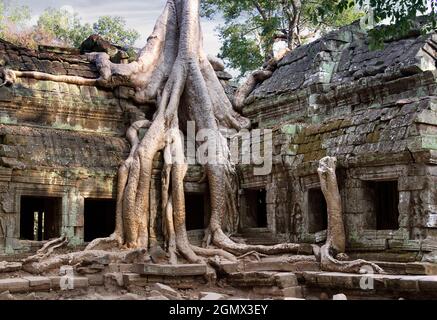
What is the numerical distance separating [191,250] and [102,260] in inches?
57.7

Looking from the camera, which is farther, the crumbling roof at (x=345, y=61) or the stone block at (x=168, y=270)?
the crumbling roof at (x=345, y=61)

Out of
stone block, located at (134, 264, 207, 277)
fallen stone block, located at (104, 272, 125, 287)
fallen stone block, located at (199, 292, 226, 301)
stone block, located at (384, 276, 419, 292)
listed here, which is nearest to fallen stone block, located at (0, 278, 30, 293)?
fallen stone block, located at (104, 272, 125, 287)

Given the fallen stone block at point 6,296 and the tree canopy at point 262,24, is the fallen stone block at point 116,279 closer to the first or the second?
the fallen stone block at point 6,296

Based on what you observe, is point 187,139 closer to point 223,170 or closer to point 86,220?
point 223,170

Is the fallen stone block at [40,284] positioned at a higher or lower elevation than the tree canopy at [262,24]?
lower

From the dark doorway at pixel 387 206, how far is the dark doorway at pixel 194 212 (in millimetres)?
3653

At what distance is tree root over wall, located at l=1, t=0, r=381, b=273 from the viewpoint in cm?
1065

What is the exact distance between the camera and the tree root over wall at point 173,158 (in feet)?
34.9

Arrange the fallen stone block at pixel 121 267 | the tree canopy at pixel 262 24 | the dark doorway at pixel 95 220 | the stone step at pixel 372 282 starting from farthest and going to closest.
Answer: the tree canopy at pixel 262 24, the dark doorway at pixel 95 220, the fallen stone block at pixel 121 267, the stone step at pixel 372 282

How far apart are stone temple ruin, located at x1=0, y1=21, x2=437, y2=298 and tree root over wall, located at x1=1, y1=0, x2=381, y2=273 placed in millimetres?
251

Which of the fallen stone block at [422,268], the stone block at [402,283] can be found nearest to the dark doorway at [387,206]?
the fallen stone block at [422,268]

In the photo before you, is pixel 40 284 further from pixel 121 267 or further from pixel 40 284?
pixel 121 267

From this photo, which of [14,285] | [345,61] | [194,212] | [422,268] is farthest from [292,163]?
[14,285]

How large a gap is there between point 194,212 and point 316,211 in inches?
116
